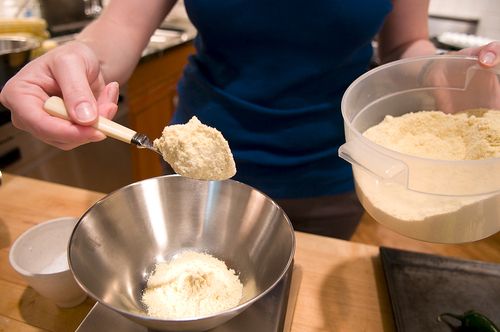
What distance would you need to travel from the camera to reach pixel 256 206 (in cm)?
62

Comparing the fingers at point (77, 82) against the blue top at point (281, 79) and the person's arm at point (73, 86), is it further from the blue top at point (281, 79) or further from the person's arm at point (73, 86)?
the blue top at point (281, 79)

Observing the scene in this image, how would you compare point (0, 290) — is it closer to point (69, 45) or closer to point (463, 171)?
point (69, 45)

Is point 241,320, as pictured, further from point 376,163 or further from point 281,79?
point 281,79

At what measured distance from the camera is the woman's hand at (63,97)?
543mm

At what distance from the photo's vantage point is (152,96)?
1.91 m

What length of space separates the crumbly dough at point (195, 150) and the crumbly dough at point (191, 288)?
0.15 meters

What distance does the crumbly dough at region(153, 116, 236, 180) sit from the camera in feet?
1.79

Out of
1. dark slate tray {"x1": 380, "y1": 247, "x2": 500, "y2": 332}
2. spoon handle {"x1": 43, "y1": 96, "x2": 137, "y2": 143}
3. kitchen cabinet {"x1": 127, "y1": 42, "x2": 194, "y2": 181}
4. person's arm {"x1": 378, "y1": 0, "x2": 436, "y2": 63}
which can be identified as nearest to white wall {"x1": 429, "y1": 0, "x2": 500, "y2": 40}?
kitchen cabinet {"x1": 127, "y1": 42, "x2": 194, "y2": 181}

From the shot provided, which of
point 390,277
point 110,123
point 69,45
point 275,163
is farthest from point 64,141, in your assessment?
point 390,277

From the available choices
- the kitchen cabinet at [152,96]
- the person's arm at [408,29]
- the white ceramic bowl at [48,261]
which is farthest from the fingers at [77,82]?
the kitchen cabinet at [152,96]

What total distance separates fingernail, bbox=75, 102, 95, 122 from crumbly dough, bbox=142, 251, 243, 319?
0.82 feet

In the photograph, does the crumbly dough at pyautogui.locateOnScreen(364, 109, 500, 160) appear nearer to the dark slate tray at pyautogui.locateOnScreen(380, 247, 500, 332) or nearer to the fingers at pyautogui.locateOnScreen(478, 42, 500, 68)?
the fingers at pyautogui.locateOnScreen(478, 42, 500, 68)

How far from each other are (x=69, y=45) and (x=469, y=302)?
0.73 metres

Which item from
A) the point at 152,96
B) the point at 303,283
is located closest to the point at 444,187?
the point at 303,283
